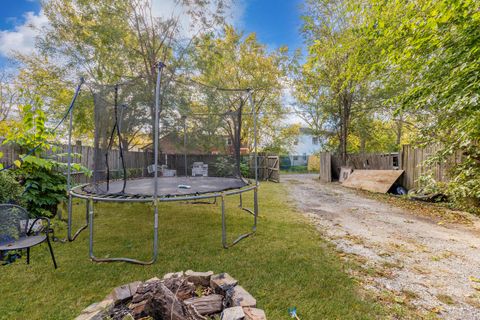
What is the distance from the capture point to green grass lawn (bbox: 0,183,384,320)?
1611 mm

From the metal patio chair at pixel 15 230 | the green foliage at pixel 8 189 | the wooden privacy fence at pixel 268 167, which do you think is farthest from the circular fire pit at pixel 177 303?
the wooden privacy fence at pixel 268 167

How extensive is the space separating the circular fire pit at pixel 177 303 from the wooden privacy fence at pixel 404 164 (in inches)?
187

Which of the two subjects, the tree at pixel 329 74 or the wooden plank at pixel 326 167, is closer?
the tree at pixel 329 74

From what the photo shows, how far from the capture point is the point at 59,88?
27.9 ft

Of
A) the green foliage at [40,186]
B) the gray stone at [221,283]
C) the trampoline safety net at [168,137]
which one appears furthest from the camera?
the trampoline safety net at [168,137]

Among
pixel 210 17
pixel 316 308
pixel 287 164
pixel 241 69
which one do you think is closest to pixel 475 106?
pixel 316 308

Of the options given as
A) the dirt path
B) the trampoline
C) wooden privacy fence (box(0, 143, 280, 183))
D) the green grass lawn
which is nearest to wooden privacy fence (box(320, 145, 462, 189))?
the dirt path

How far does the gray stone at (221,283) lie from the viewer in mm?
1579

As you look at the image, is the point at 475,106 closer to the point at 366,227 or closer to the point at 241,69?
the point at 366,227

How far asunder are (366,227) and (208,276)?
2.80 m

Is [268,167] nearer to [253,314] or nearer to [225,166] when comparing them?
[225,166]

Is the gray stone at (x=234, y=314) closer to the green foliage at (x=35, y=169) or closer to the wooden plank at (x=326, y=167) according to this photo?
the green foliage at (x=35, y=169)

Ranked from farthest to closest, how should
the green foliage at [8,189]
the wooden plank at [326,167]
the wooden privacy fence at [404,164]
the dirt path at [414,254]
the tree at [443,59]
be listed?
1. the wooden plank at [326,167]
2. the wooden privacy fence at [404,164]
3. the tree at [443,59]
4. the green foliage at [8,189]
5. the dirt path at [414,254]

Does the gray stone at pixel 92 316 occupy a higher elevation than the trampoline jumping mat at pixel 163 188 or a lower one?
lower
